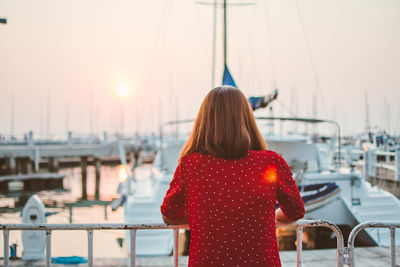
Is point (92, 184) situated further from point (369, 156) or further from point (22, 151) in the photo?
point (369, 156)

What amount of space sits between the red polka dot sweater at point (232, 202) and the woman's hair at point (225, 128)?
5cm

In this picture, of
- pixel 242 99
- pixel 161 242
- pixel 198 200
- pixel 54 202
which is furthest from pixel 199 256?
pixel 54 202

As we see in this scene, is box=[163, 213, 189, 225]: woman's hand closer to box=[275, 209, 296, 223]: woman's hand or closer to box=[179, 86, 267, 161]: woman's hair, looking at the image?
box=[179, 86, 267, 161]: woman's hair

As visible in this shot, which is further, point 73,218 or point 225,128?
point 73,218

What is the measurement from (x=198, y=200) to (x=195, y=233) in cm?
17

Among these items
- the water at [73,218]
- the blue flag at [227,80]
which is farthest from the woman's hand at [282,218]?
the water at [73,218]

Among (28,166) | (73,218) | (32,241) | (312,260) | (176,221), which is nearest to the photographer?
(176,221)

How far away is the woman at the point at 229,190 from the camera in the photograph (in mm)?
1434

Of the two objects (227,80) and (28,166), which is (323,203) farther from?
(28,166)

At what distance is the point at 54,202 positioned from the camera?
17.4 m

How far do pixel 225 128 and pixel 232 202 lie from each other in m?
0.35

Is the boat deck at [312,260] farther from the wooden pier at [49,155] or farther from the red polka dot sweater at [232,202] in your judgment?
the wooden pier at [49,155]

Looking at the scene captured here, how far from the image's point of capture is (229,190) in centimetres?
143

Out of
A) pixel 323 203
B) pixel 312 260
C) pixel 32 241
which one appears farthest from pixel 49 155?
pixel 312 260
